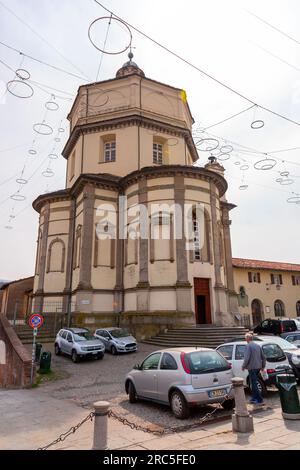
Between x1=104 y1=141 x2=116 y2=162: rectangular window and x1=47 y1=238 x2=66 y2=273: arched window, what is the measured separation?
8137mm

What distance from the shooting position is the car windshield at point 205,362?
313 inches

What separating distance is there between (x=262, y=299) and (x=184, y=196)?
21.5 m

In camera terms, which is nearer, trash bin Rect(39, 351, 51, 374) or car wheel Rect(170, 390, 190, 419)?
car wheel Rect(170, 390, 190, 419)

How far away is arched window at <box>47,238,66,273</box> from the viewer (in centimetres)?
2766

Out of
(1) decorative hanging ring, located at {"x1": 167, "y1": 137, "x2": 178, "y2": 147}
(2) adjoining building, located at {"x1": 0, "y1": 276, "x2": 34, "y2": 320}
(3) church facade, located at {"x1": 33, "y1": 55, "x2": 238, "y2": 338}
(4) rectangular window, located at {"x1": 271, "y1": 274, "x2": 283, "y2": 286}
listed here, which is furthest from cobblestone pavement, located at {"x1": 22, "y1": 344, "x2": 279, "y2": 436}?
(4) rectangular window, located at {"x1": 271, "y1": 274, "x2": 283, "y2": 286}

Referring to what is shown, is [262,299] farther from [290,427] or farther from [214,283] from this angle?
[290,427]

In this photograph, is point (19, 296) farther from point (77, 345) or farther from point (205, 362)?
point (205, 362)

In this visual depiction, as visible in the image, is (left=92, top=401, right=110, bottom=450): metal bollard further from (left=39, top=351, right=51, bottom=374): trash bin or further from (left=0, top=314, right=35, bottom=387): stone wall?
(left=39, top=351, right=51, bottom=374): trash bin

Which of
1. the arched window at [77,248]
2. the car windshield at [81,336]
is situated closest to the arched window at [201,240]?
Answer: the arched window at [77,248]

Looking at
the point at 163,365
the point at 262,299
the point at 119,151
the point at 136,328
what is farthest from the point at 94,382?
the point at 262,299

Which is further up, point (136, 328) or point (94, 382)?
point (136, 328)

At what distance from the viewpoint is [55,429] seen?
721 centimetres

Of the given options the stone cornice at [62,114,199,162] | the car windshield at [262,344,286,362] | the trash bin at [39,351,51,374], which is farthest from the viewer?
the stone cornice at [62,114,199,162]

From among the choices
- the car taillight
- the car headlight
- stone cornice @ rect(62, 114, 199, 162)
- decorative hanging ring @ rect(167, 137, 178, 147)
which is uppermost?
stone cornice @ rect(62, 114, 199, 162)
